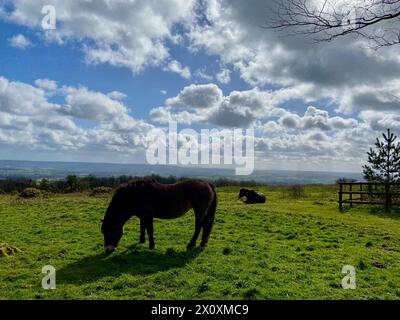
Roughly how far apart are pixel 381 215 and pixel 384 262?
12.8 m

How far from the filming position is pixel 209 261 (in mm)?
9289

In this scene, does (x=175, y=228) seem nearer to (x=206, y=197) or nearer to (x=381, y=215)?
(x=206, y=197)


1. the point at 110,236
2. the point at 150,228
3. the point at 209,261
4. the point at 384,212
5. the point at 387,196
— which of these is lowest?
the point at 384,212

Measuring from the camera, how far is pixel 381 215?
2128 centimetres

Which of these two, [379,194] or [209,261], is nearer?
[209,261]

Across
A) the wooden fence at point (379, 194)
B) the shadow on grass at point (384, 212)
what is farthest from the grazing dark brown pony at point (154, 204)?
the wooden fence at point (379, 194)

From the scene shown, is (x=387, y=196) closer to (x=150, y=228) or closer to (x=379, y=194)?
(x=379, y=194)

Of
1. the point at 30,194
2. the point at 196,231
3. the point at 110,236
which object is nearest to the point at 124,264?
the point at 110,236

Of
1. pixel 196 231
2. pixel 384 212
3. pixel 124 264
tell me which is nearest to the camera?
pixel 124 264

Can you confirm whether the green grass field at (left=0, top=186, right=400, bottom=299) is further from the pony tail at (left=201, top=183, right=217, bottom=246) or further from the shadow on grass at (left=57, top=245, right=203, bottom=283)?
the pony tail at (left=201, top=183, right=217, bottom=246)

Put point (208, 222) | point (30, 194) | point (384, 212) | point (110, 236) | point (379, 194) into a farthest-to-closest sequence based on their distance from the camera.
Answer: point (30, 194) → point (379, 194) → point (384, 212) → point (208, 222) → point (110, 236)

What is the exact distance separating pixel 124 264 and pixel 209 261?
219 cm
